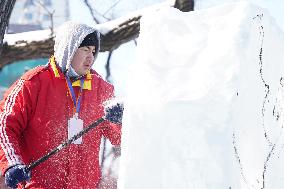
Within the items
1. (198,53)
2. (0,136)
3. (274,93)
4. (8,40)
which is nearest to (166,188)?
(198,53)

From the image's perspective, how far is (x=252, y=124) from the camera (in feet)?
4.62

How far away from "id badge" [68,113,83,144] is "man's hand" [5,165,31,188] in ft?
1.35

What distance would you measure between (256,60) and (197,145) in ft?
1.14

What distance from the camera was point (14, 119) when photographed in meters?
2.77

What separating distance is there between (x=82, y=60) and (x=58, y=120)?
41 centimetres

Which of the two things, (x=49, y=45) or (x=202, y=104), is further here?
(x=49, y=45)

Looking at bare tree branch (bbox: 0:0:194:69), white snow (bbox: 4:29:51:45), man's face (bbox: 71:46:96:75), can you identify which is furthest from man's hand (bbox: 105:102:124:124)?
white snow (bbox: 4:29:51:45)

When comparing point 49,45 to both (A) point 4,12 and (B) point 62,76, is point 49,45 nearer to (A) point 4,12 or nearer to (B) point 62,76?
(A) point 4,12

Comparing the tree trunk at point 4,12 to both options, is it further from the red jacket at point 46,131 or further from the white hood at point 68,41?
the red jacket at point 46,131

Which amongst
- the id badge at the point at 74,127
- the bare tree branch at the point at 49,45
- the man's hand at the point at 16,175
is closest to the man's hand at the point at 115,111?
the id badge at the point at 74,127

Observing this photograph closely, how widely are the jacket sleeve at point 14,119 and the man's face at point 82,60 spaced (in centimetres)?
32

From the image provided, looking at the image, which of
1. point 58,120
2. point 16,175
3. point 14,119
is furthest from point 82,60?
point 16,175

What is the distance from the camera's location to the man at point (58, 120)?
9.04ft

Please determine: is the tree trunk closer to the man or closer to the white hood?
the white hood
